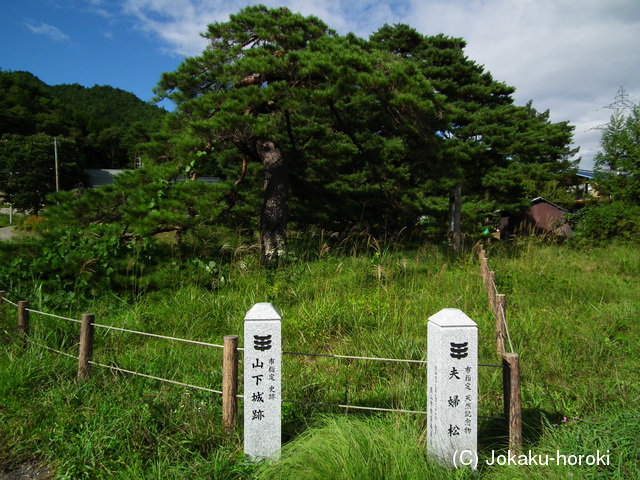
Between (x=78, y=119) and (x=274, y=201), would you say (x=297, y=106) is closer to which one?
(x=274, y=201)

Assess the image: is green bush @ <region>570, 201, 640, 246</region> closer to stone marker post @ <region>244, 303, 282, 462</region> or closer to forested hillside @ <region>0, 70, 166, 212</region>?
stone marker post @ <region>244, 303, 282, 462</region>

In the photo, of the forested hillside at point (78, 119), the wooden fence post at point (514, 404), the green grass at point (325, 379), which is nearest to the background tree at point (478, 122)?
the green grass at point (325, 379)

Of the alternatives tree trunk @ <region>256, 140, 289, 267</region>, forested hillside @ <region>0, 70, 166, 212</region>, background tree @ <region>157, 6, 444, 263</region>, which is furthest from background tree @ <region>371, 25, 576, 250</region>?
forested hillside @ <region>0, 70, 166, 212</region>

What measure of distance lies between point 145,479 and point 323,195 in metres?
6.82

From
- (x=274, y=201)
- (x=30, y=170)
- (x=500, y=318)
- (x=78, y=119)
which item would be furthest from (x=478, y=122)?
(x=78, y=119)

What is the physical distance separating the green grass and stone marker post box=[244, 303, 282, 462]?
0.11 metres

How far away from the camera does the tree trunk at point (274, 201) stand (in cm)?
686

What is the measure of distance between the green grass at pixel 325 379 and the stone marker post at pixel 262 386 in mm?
110

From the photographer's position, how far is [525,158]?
15.6 m

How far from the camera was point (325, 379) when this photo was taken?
3.20 metres

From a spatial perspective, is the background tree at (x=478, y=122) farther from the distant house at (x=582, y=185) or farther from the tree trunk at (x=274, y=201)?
the distant house at (x=582, y=185)

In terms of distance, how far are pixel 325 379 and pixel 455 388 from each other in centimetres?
130

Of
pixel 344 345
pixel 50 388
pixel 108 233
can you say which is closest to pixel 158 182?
pixel 108 233

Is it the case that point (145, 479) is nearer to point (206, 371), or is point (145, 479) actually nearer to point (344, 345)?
point (206, 371)
